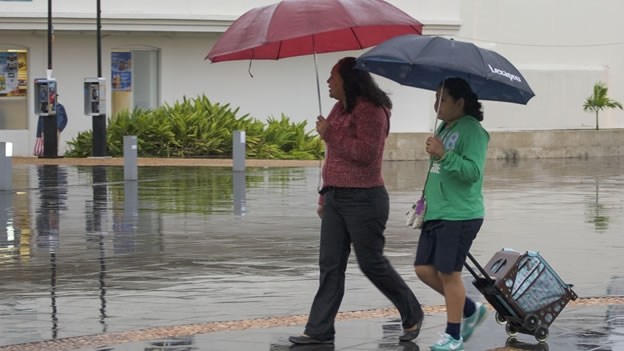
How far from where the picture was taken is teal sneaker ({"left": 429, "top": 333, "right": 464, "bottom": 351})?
24.4 ft

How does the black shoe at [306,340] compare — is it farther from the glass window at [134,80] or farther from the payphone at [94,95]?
the glass window at [134,80]

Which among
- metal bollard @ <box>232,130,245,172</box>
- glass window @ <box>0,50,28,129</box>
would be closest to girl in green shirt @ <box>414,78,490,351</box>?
metal bollard @ <box>232,130,245,172</box>

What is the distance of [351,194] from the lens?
777 cm

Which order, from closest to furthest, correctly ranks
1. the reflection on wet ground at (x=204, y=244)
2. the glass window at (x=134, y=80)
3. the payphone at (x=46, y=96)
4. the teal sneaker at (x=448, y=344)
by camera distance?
the teal sneaker at (x=448, y=344), the reflection on wet ground at (x=204, y=244), the payphone at (x=46, y=96), the glass window at (x=134, y=80)

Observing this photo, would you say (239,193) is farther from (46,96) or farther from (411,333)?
(411,333)

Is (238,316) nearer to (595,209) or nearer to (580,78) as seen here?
(595,209)

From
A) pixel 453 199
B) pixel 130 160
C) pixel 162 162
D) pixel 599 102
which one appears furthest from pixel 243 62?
pixel 453 199

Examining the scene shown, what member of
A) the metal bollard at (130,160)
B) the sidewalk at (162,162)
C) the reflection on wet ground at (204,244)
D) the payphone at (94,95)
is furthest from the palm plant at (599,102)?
the metal bollard at (130,160)

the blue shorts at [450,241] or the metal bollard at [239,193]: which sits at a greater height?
the blue shorts at [450,241]

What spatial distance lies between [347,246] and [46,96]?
69.8 ft

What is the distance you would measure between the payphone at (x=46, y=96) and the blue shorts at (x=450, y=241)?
2168cm

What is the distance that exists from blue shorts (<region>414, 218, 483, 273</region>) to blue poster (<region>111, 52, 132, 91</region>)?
26.8 m

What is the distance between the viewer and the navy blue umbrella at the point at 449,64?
24.0 feet

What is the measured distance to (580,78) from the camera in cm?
3878
